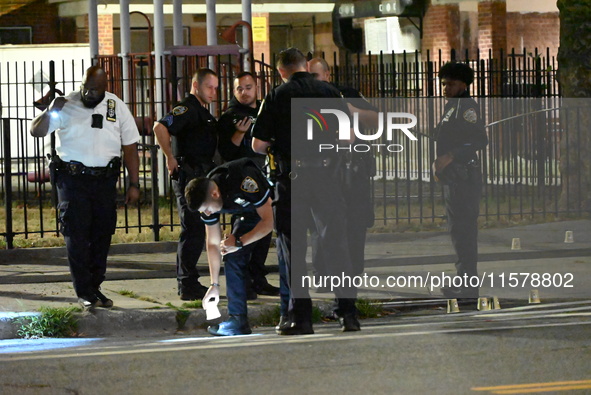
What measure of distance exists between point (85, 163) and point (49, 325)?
1234mm

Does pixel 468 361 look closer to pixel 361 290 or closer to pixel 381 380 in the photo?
pixel 381 380

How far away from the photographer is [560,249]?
12.6 metres

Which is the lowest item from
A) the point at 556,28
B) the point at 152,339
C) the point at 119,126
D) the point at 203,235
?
the point at 152,339

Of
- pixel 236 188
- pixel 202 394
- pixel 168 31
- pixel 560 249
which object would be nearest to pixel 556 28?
pixel 168 31

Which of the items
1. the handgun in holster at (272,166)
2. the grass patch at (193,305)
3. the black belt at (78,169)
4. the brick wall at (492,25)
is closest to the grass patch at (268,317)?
the grass patch at (193,305)

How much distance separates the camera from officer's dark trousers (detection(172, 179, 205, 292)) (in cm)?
988

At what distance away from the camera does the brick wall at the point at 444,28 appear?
91.5 ft

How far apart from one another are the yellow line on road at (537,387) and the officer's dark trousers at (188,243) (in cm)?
369

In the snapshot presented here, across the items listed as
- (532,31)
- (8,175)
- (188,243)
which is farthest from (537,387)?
(532,31)

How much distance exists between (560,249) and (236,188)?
528 cm

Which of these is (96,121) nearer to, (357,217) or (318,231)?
(318,231)

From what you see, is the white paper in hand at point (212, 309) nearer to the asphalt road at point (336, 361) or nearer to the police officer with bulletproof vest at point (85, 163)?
the asphalt road at point (336, 361)

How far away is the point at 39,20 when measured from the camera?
29.4m

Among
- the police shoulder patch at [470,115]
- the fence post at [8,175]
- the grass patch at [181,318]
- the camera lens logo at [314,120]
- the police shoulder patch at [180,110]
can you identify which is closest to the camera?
the camera lens logo at [314,120]
